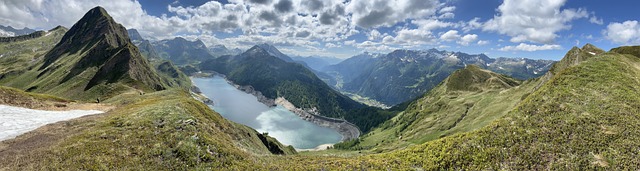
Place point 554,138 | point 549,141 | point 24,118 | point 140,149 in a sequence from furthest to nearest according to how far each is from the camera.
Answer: point 24,118 → point 554,138 → point 549,141 → point 140,149

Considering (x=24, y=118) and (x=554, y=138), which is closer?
(x=554, y=138)

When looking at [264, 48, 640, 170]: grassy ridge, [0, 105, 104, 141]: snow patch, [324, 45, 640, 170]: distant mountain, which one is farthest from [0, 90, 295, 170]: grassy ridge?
[324, 45, 640, 170]: distant mountain

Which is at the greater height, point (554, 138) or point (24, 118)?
point (24, 118)

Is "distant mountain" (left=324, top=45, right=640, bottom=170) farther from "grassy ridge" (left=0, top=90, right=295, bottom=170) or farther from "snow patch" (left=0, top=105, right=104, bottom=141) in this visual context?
"snow patch" (left=0, top=105, right=104, bottom=141)

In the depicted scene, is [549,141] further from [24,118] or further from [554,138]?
[24,118]

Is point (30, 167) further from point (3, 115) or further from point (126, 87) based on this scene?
point (126, 87)

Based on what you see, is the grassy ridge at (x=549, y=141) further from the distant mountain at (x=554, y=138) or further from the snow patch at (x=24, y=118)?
the snow patch at (x=24, y=118)

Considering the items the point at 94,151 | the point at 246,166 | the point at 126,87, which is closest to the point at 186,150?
the point at 246,166

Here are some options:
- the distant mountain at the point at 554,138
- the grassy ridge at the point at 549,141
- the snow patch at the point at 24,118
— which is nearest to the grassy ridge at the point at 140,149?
the snow patch at the point at 24,118

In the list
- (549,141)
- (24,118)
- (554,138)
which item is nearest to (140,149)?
(24,118)
